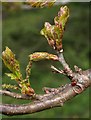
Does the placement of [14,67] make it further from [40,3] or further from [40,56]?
[40,3]

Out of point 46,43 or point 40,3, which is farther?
point 46,43

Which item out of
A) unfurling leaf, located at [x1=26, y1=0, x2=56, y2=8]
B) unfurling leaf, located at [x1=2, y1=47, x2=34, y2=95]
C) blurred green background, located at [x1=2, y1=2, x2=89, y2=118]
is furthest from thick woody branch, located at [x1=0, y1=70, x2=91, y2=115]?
blurred green background, located at [x1=2, y1=2, x2=89, y2=118]

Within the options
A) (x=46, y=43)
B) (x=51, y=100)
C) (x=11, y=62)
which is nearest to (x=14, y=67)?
(x=11, y=62)

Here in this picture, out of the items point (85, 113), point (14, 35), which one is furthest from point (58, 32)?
point (14, 35)

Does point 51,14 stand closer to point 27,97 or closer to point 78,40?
point 78,40

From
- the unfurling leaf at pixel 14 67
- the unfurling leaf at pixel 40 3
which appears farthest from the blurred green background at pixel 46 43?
the unfurling leaf at pixel 40 3

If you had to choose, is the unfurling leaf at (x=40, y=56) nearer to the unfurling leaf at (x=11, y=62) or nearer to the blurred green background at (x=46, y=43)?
the unfurling leaf at (x=11, y=62)
